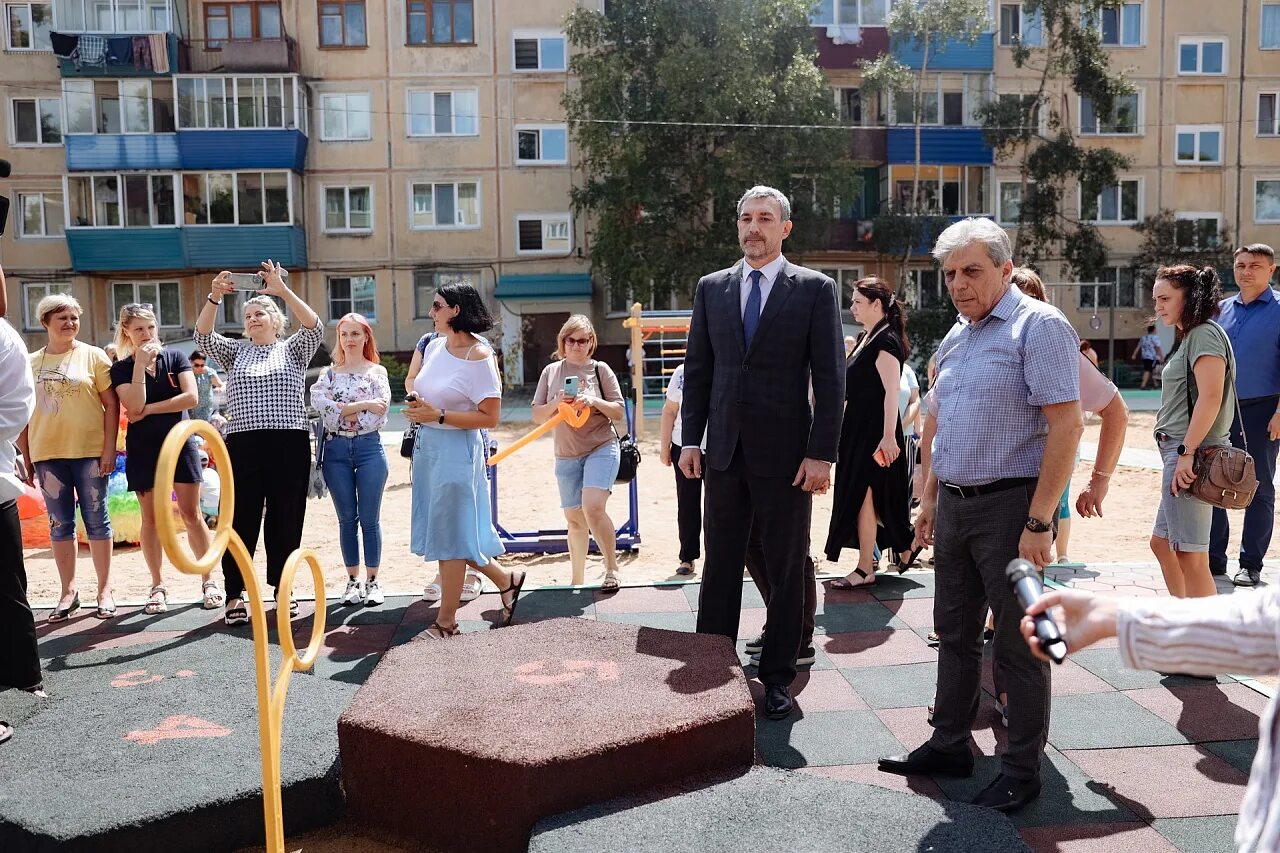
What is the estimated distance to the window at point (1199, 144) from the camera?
3409 cm

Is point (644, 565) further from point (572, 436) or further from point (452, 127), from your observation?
point (452, 127)

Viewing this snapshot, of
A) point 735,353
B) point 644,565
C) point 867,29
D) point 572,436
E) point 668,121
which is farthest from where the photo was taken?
point 867,29

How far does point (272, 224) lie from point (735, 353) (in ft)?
96.1

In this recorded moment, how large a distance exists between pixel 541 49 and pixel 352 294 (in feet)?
30.1

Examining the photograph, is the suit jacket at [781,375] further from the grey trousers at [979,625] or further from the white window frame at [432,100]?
the white window frame at [432,100]

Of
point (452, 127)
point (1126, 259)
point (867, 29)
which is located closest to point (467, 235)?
point (452, 127)

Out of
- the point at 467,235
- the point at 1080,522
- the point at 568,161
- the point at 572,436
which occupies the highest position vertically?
the point at 568,161

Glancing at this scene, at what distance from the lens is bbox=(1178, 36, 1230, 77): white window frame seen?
33875mm

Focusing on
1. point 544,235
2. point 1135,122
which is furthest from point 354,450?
point 1135,122

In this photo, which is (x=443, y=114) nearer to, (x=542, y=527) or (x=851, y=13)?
(x=851, y=13)

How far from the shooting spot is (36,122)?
Answer: 105 feet

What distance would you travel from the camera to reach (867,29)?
33094 millimetres

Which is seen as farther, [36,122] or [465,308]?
[36,122]

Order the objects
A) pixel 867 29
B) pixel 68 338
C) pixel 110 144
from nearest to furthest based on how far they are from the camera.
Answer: pixel 68 338 < pixel 110 144 < pixel 867 29
